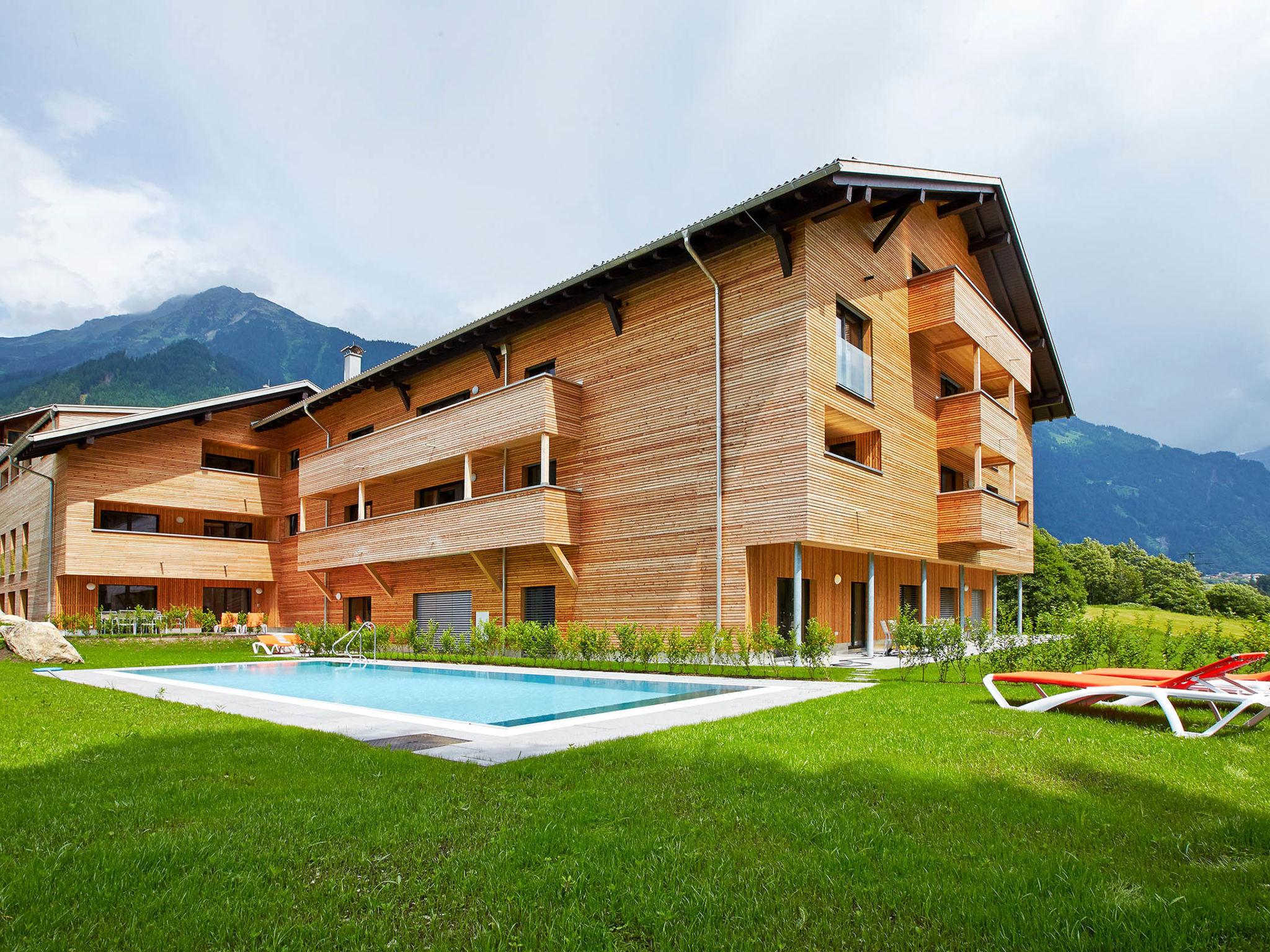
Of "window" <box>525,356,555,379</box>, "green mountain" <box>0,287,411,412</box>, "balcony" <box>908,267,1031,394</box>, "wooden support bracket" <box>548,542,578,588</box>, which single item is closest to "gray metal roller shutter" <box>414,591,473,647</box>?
"wooden support bracket" <box>548,542,578,588</box>

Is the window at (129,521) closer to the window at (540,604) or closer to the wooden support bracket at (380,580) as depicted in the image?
the wooden support bracket at (380,580)

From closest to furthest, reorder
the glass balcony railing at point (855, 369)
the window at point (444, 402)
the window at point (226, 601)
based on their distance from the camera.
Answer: the glass balcony railing at point (855, 369) < the window at point (444, 402) < the window at point (226, 601)

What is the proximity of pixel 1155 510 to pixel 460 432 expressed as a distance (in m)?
216

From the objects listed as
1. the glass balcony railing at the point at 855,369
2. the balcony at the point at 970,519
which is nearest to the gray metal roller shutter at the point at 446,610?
the glass balcony railing at the point at 855,369

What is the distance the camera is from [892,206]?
17078 mm

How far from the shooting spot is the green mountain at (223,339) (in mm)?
161750

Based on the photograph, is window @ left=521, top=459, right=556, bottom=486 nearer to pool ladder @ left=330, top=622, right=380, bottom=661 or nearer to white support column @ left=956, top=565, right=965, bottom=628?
pool ladder @ left=330, top=622, right=380, bottom=661

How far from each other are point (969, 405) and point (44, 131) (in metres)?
29.4

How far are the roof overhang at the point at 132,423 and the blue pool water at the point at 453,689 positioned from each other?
12220 millimetres

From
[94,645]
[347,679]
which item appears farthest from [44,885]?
[94,645]

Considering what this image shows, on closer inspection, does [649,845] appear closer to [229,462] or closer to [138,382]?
[229,462]

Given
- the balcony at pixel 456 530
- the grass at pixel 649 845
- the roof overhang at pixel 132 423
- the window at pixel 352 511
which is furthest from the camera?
the window at pixel 352 511

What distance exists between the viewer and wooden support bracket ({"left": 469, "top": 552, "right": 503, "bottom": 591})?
1984 cm

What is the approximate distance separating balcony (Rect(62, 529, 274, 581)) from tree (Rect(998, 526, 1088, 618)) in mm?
29195
